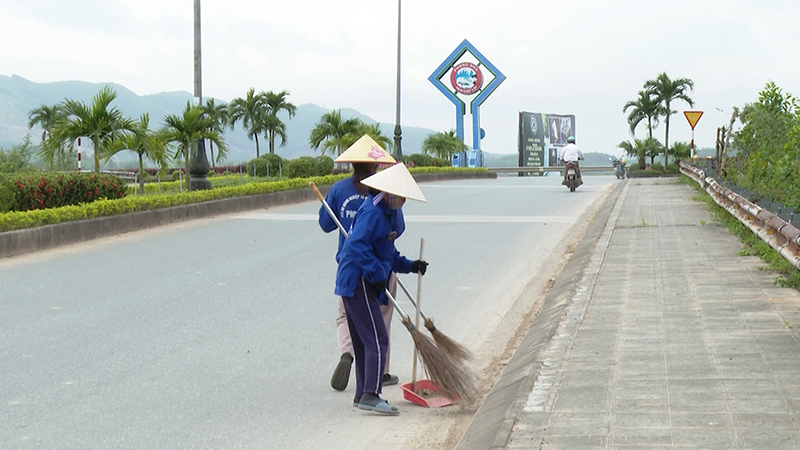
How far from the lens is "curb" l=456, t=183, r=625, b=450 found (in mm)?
4371

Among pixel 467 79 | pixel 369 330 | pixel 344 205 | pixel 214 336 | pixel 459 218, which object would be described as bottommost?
pixel 214 336

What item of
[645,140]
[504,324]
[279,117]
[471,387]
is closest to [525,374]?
[471,387]

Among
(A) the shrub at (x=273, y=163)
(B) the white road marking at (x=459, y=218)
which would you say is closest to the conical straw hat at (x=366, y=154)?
(B) the white road marking at (x=459, y=218)

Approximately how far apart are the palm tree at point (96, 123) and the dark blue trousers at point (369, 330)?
14123 mm

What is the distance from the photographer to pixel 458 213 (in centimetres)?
1895

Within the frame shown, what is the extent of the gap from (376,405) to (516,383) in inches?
32.6

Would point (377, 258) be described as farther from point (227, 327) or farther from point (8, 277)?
point (8, 277)

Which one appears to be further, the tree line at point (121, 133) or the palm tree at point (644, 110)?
the palm tree at point (644, 110)

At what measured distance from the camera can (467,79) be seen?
5778 centimetres

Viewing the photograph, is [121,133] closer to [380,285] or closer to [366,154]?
[366,154]

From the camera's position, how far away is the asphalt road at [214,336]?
5023 mm

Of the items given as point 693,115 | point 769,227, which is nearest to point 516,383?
point 769,227

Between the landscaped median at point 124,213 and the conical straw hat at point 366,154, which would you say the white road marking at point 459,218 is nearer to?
the landscaped median at point 124,213

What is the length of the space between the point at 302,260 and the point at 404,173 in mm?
6565
